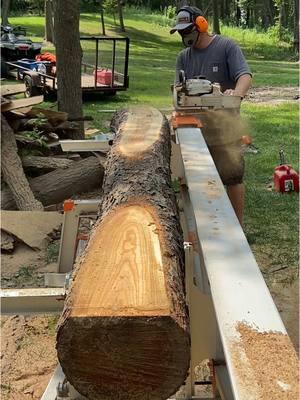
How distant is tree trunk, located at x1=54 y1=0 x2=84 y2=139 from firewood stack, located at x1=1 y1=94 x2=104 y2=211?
0.31 meters

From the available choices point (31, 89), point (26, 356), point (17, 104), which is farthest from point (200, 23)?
point (31, 89)

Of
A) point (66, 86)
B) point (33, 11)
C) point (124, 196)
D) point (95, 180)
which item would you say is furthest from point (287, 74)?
point (33, 11)

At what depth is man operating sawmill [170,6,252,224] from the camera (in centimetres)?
473

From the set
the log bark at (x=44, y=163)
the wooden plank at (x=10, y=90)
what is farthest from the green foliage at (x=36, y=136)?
the wooden plank at (x=10, y=90)

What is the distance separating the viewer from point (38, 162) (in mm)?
6691

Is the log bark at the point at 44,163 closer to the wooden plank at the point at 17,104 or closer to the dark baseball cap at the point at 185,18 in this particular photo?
the wooden plank at the point at 17,104

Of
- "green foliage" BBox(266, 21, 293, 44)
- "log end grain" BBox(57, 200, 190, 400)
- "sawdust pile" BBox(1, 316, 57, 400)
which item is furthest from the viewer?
"green foliage" BBox(266, 21, 293, 44)

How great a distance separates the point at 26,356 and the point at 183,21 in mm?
2782

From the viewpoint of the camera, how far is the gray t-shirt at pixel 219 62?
16.0 ft

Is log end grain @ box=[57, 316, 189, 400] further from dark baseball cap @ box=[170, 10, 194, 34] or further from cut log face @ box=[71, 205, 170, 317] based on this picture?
dark baseball cap @ box=[170, 10, 194, 34]

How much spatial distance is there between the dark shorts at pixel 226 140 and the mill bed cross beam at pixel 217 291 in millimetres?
758

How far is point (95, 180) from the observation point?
6.59 metres

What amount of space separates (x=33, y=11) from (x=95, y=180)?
143 ft

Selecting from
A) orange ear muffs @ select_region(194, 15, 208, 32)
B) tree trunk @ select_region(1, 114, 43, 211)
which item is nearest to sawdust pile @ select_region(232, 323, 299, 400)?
orange ear muffs @ select_region(194, 15, 208, 32)
